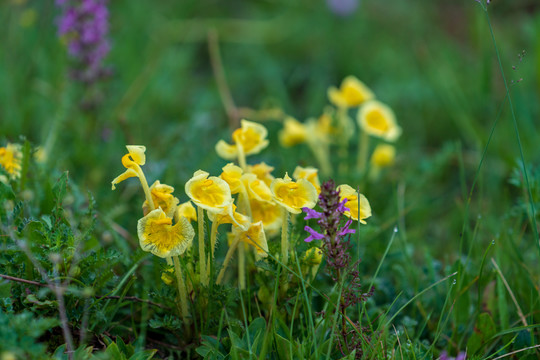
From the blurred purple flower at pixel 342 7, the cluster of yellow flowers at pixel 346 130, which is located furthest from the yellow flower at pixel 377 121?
the blurred purple flower at pixel 342 7

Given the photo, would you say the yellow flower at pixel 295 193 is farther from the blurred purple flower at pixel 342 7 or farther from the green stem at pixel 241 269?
the blurred purple flower at pixel 342 7

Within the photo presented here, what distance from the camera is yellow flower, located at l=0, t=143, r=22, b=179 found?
5.20ft

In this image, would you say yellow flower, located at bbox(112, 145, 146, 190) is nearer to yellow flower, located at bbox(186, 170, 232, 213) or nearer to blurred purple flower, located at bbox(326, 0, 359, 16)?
yellow flower, located at bbox(186, 170, 232, 213)

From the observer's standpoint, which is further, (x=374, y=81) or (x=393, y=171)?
(x=374, y=81)

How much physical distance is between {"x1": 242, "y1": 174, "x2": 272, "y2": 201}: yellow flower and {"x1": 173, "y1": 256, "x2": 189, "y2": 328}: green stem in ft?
0.84

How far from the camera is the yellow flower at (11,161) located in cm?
158

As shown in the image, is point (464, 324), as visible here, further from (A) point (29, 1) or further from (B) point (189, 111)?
(A) point (29, 1)

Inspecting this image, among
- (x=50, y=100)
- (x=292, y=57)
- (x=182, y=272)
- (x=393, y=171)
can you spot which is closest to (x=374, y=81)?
(x=292, y=57)

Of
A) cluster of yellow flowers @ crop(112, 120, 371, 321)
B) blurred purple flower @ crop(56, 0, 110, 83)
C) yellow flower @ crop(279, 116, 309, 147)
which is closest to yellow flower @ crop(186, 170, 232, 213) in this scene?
cluster of yellow flowers @ crop(112, 120, 371, 321)

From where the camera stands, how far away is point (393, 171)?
2510 mm

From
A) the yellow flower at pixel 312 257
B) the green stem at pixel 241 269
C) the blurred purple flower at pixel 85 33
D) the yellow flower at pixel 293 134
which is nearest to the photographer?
the yellow flower at pixel 312 257

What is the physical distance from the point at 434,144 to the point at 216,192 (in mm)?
2343

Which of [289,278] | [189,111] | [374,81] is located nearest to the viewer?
[289,278]

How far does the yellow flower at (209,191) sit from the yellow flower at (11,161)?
2.31 ft
